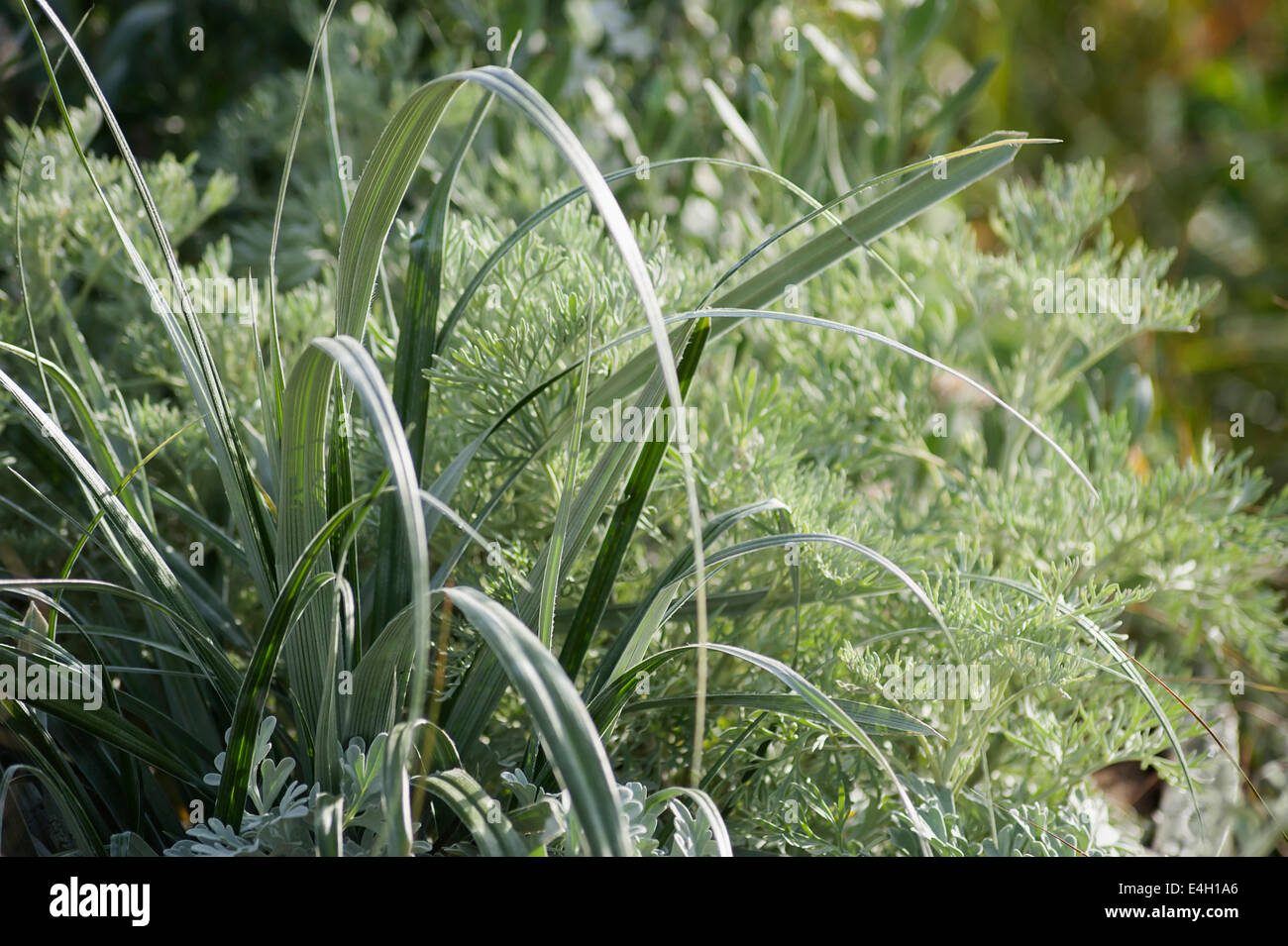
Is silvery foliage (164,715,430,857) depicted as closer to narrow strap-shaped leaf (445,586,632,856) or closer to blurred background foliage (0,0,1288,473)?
narrow strap-shaped leaf (445,586,632,856)

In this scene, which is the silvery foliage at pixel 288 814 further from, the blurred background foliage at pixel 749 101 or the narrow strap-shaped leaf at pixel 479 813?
the blurred background foliage at pixel 749 101

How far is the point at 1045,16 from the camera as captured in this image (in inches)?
91.8

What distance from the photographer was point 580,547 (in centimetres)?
69

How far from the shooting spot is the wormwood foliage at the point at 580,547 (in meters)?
0.60

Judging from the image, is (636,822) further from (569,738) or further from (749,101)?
(749,101)

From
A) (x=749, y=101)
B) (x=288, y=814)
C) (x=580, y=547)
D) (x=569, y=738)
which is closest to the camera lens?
(x=569, y=738)

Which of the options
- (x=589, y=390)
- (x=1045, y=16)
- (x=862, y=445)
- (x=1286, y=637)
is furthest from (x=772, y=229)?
(x=1045, y=16)

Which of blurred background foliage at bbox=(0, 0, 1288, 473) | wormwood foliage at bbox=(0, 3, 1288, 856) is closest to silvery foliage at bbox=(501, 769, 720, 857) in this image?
wormwood foliage at bbox=(0, 3, 1288, 856)

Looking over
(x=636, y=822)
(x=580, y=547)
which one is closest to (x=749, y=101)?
(x=580, y=547)

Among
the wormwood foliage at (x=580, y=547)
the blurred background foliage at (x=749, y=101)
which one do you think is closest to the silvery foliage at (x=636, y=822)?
the wormwood foliage at (x=580, y=547)

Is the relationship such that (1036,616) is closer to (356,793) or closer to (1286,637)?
(356,793)

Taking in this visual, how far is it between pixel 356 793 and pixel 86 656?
1.34ft

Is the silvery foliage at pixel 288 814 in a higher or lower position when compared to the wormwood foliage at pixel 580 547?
lower

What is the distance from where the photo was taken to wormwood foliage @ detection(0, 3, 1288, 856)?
1.97ft
